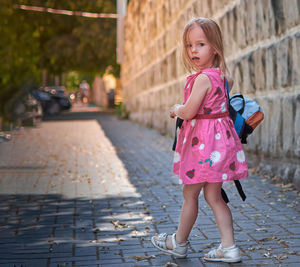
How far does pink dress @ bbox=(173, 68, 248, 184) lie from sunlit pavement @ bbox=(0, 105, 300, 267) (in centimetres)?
58

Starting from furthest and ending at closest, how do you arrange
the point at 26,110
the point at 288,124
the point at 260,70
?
the point at 26,110, the point at 260,70, the point at 288,124

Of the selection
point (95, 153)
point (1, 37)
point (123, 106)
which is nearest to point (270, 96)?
point (95, 153)

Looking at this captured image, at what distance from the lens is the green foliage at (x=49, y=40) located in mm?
24344

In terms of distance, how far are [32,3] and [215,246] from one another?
23.1 metres

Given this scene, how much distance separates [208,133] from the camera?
3260 millimetres

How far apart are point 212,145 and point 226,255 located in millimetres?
686

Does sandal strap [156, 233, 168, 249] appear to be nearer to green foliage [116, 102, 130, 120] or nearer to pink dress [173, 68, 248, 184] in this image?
pink dress [173, 68, 248, 184]

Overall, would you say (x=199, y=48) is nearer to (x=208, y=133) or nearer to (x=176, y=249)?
(x=208, y=133)

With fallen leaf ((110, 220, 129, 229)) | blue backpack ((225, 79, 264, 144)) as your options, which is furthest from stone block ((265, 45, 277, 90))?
blue backpack ((225, 79, 264, 144))

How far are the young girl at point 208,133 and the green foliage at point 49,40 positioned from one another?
21024mm

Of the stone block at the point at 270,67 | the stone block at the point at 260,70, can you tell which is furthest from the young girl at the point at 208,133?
the stone block at the point at 260,70

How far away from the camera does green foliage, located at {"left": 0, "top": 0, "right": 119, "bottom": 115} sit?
2434 cm

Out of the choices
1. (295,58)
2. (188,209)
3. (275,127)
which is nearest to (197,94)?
(188,209)

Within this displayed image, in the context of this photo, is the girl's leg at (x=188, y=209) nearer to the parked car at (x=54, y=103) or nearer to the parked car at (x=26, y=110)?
the parked car at (x=26, y=110)
